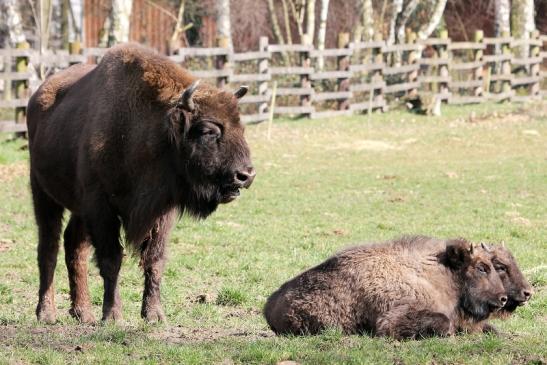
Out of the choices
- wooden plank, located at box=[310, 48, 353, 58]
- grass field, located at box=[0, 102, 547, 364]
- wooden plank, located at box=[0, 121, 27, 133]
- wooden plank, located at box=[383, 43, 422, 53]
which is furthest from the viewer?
wooden plank, located at box=[383, 43, 422, 53]

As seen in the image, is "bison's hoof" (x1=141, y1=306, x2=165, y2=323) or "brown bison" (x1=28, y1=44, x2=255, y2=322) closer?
→ "brown bison" (x1=28, y1=44, x2=255, y2=322)

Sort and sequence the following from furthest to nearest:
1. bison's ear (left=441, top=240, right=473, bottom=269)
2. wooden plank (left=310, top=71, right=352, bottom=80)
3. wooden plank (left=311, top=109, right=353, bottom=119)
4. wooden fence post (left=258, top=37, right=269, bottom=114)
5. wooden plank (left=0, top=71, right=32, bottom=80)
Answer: wooden plank (left=310, top=71, right=352, bottom=80) → wooden plank (left=311, top=109, right=353, bottom=119) → wooden fence post (left=258, top=37, right=269, bottom=114) → wooden plank (left=0, top=71, right=32, bottom=80) → bison's ear (left=441, top=240, right=473, bottom=269)

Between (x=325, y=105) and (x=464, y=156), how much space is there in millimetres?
7926

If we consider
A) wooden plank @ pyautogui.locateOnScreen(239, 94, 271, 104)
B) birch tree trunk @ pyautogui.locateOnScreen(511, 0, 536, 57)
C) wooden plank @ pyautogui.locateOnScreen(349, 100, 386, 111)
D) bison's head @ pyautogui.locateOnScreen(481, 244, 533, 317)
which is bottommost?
wooden plank @ pyautogui.locateOnScreen(349, 100, 386, 111)

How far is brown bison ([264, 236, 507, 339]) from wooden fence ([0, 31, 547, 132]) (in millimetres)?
14983

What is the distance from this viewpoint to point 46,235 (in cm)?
984

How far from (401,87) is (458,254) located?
76.8ft

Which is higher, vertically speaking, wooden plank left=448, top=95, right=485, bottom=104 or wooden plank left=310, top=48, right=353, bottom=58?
wooden plank left=310, top=48, right=353, bottom=58

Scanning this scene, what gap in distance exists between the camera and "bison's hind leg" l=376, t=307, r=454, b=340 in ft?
23.7

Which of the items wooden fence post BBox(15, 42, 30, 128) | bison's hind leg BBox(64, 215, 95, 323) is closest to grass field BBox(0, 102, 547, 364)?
bison's hind leg BBox(64, 215, 95, 323)

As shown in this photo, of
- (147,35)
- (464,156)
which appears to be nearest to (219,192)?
(464,156)

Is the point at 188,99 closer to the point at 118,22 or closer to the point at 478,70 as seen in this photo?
the point at 118,22

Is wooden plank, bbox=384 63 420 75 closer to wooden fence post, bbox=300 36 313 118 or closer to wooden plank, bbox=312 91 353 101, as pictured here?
wooden plank, bbox=312 91 353 101

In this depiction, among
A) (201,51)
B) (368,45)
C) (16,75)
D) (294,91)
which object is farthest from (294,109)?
(16,75)
